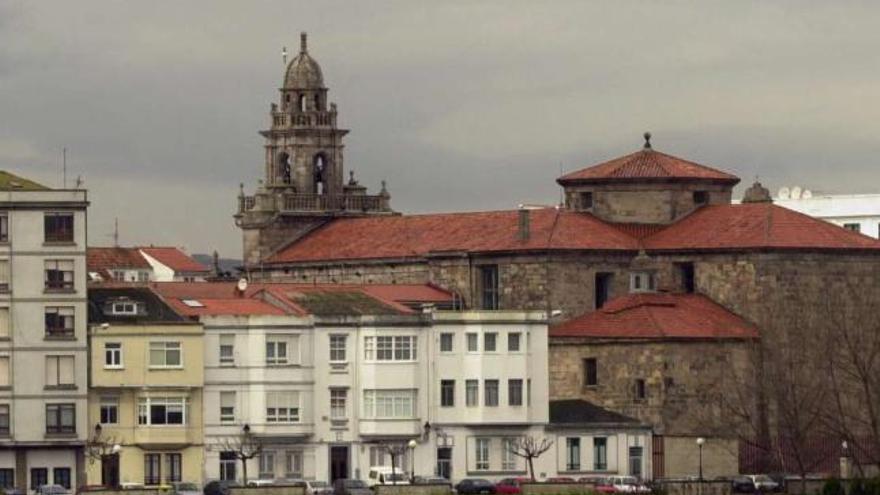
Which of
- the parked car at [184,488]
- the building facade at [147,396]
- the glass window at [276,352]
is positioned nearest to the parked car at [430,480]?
the glass window at [276,352]

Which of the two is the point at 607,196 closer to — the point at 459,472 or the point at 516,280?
the point at 516,280

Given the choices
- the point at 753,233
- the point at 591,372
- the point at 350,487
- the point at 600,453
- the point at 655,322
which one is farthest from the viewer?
the point at 753,233

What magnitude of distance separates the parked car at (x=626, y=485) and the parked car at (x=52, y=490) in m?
16.9

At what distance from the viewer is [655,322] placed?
160375 millimetres

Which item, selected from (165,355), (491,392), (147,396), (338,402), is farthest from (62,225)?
(491,392)

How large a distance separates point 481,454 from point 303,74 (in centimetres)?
4690

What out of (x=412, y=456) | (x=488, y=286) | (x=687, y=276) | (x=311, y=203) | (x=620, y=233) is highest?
(x=311, y=203)

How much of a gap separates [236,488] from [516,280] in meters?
47.6

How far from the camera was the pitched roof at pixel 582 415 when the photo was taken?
152 metres

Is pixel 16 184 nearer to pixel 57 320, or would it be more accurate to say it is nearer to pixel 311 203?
pixel 57 320

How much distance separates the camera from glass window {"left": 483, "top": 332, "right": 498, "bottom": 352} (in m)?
150

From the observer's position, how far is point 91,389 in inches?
5576

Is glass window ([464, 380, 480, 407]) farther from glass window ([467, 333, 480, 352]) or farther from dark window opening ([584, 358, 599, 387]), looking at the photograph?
dark window opening ([584, 358, 599, 387])

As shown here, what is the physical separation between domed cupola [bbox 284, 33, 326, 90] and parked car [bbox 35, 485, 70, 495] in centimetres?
6016
